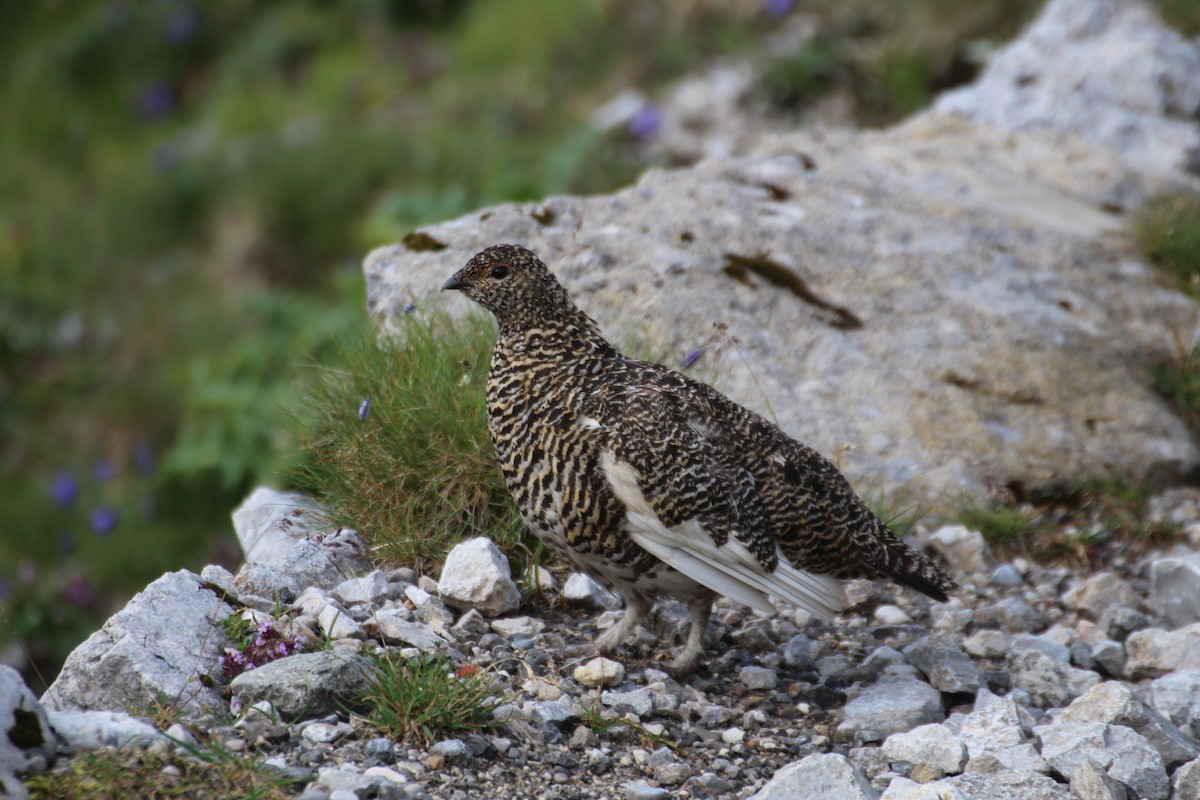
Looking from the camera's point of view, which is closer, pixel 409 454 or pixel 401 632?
pixel 401 632

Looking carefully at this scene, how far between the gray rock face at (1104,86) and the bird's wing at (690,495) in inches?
162

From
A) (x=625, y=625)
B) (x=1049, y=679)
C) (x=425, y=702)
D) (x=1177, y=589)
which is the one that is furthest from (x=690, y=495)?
(x=1177, y=589)

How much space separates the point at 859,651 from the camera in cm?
457

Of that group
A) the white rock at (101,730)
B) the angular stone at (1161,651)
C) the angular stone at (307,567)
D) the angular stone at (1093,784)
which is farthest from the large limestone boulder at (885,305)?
the white rock at (101,730)

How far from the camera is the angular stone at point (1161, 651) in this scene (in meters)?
4.45

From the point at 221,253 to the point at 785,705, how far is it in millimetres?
8234

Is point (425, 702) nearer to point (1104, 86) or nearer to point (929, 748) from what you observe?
point (929, 748)

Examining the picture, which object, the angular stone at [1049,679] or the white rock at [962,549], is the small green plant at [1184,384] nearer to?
the white rock at [962,549]

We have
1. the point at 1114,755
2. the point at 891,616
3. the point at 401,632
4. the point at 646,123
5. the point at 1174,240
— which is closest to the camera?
the point at 1114,755

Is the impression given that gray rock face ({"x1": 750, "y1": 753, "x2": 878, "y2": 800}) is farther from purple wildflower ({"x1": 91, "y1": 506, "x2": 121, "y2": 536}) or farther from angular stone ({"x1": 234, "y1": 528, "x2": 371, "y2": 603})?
purple wildflower ({"x1": 91, "y1": 506, "x2": 121, "y2": 536})

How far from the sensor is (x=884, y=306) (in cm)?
577

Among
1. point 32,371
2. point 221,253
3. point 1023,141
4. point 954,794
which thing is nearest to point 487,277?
point 954,794

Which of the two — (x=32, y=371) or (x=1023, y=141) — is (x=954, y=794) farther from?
(x=32, y=371)

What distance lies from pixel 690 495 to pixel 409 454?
1.16m
